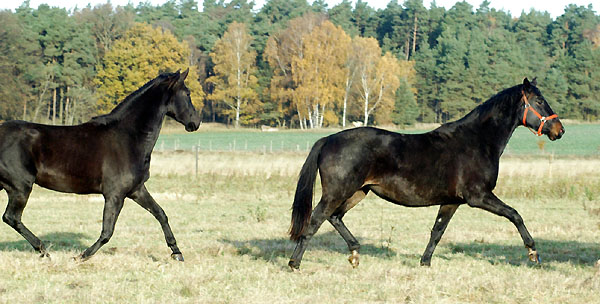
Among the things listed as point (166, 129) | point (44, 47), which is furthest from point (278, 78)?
point (44, 47)

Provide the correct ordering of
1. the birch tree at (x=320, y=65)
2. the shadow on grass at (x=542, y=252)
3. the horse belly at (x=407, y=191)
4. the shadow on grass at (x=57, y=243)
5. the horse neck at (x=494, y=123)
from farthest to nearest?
the birch tree at (x=320, y=65)
the shadow on grass at (x=57, y=243)
the shadow on grass at (x=542, y=252)
the horse neck at (x=494, y=123)
the horse belly at (x=407, y=191)

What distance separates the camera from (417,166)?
7883mm

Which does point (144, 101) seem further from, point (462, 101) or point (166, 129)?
point (462, 101)

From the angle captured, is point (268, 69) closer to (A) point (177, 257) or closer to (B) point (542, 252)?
(B) point (542, 252)

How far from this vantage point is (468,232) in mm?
11742

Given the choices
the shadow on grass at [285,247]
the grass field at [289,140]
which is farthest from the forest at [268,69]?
the shadow on grass at [285,247]

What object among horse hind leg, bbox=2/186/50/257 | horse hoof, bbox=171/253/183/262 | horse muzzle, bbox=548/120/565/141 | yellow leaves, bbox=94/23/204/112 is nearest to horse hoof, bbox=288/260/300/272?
horse hoof, bbox=171/253/183/262

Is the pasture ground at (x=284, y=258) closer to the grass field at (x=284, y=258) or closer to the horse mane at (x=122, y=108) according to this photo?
the grass field at (x=284, y=258)

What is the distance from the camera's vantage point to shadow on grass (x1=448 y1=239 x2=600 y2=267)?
9000 mm

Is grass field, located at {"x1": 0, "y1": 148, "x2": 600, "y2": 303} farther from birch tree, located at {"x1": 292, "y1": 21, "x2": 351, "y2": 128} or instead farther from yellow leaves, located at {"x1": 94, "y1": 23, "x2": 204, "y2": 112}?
birch tree, located at {"x1": 292, "y1": 21, "x2": 351, "y2": 128}

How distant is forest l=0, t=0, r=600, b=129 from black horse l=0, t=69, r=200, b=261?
47.3 metres

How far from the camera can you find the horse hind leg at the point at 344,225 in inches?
320

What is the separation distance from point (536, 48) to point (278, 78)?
50404 mm

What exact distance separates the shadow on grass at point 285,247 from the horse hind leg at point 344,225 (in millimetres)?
958
